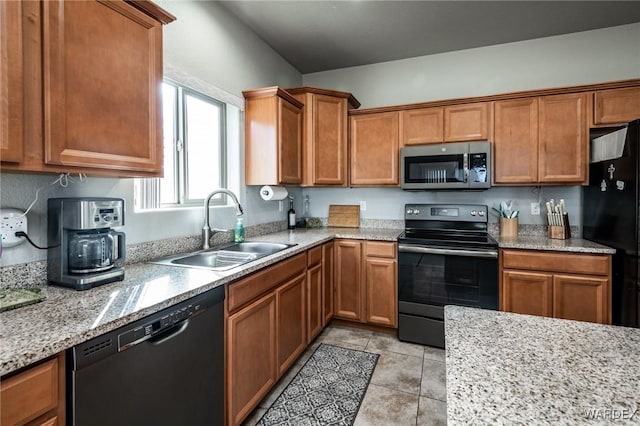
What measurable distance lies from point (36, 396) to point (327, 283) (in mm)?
2294

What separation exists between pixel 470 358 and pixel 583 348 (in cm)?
31

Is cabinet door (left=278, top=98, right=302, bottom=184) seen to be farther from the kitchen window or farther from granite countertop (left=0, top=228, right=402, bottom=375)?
granite countertop (left=0, top=228, right=402, bottom=375)

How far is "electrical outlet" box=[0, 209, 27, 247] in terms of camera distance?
125 cm

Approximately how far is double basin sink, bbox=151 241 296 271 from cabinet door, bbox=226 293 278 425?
0.29 metres


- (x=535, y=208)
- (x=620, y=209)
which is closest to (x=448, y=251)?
(x=535, y=208)

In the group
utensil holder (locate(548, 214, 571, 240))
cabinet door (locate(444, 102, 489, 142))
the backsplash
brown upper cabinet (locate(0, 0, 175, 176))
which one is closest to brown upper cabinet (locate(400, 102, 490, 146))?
cabinet door (locate(444, 102, 489, 142))

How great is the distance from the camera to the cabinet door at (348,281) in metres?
3.04

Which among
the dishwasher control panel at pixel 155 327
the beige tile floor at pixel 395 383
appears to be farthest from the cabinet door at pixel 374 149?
the dishwasher control panel at pixel 155 327

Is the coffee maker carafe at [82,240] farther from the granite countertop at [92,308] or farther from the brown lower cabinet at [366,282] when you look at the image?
the brown lower cabinet at [366,282]

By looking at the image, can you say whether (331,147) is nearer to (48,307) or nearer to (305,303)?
(305,303)

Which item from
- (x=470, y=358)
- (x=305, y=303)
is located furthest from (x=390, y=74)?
(x=470, y=358)

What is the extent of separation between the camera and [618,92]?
252 cm

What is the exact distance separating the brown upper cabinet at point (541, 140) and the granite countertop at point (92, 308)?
2.35 meters

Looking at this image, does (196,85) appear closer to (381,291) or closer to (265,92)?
(265,92)
